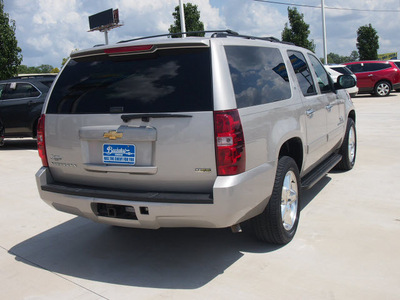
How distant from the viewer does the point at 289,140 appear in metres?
4.16

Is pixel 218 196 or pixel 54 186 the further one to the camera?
pixel 54 186

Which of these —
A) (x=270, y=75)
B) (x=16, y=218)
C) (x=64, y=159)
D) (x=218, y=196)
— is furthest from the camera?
(x=16, y=218)

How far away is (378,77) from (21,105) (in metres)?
15.8

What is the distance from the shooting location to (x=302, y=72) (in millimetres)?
4773

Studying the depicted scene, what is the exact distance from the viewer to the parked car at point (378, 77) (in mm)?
19641

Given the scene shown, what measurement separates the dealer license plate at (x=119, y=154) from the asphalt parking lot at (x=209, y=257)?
0.93 m

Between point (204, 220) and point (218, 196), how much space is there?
23cm

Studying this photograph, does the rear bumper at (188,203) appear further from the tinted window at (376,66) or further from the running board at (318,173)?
the tinted window at (376,66)

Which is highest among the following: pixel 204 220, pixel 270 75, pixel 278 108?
pixel 270 75

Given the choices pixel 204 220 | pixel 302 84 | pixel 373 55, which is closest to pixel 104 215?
pixel 204 220

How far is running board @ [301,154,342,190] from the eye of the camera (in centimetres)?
442

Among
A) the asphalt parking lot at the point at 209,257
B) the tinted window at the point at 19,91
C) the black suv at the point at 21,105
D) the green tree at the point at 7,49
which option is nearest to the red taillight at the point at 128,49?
the asphalt parking lot at the point at 209,257

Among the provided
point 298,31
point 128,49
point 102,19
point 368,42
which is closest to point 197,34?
point 128,49

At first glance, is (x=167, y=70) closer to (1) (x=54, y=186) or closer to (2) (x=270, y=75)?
(2) (x=270, y=75)
